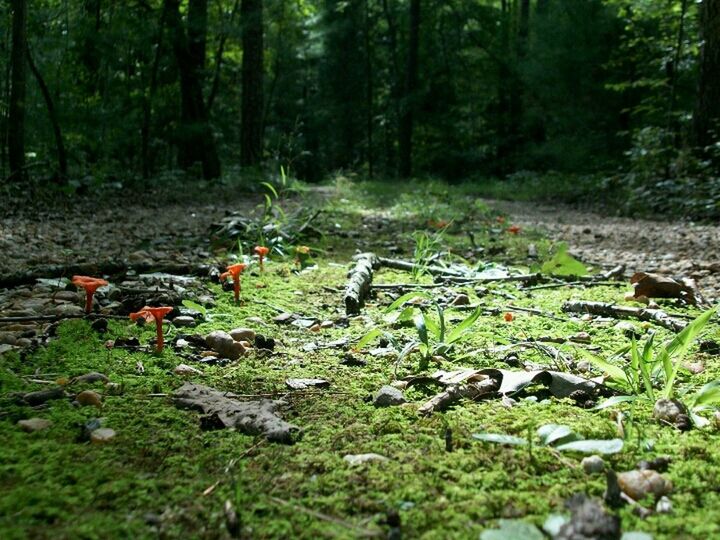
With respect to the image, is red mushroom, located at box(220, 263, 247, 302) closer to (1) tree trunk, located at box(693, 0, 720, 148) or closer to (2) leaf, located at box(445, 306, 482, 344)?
(2) leaf, located at box(445, 306, 482, 344)

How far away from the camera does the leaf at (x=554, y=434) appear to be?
144 cm

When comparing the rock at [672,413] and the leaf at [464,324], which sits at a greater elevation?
the leaf at [464,324]

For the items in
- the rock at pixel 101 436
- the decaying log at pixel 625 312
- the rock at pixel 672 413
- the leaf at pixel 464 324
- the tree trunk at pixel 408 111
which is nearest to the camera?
the rock at pixel 101 436

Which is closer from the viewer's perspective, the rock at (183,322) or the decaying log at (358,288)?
the rock at (183,322)

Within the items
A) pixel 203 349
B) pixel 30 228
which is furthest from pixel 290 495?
pixel 30 228

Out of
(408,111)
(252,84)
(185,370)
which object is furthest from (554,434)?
(408,111)

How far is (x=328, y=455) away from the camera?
146 cm

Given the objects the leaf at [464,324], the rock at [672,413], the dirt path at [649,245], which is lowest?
the dirt path at [649,245]

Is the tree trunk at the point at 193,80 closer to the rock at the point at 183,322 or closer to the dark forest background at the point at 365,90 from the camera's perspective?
the dark forest background at the point at 365,90

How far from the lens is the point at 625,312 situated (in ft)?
9.57

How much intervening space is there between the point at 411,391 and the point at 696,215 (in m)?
7.54

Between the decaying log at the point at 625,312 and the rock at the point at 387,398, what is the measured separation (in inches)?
58.1

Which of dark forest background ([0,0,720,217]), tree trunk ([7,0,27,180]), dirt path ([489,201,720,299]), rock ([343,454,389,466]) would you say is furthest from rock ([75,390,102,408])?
tree trunk ([7,0,27,180])

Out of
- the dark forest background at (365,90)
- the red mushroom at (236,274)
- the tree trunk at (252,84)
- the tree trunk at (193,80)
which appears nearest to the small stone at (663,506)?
the red mushroom at (236,274)
